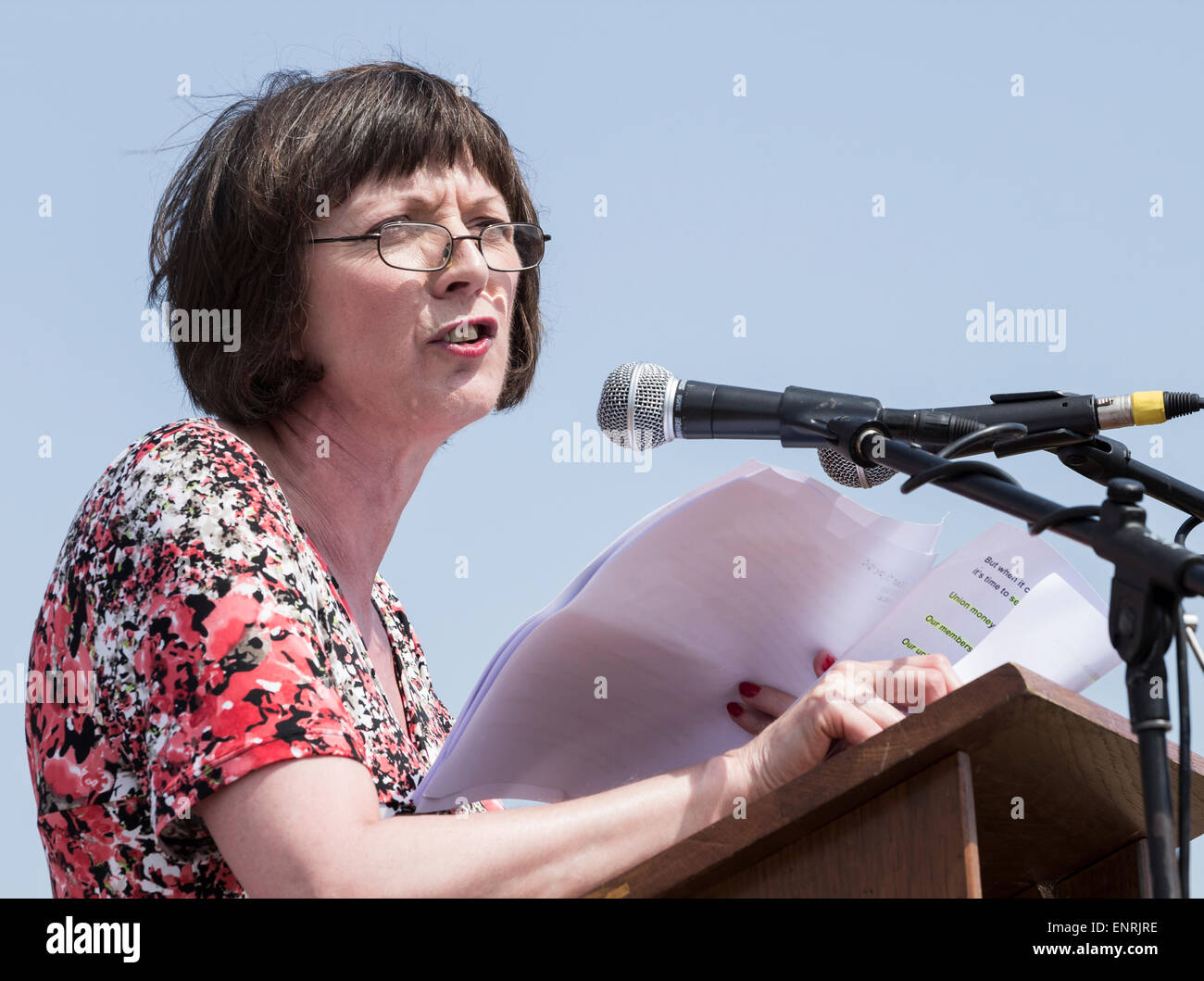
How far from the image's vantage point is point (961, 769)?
3.49 feet

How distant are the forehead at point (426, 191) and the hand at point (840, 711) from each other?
3.34 feet

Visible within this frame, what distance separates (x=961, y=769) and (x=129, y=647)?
859mm

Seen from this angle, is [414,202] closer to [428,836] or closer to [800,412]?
[800,412]

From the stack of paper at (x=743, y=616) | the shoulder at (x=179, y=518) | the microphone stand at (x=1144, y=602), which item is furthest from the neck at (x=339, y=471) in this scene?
the microphone stand at (x=1144, y=602)

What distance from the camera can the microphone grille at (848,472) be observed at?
1459 mm

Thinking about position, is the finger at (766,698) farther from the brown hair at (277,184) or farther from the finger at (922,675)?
the brown hair at (277,184)

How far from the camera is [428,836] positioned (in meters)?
1.23

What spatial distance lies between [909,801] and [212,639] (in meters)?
0.69

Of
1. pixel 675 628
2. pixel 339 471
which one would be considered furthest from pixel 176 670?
pixel 339 471

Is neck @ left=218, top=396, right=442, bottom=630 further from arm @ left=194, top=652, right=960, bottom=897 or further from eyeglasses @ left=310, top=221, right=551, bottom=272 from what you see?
arm @ left=194, top=652, right=960, bottom=897

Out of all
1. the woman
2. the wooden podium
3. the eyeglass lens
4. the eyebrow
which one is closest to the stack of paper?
the woman

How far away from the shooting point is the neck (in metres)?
1.88
